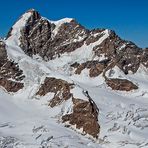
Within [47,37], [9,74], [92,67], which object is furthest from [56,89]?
[47,37]

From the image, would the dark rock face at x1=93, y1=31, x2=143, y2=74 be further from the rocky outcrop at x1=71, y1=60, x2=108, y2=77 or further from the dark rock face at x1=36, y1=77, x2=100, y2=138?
the dark rock face at x1=36, y1=77, x2=100, y2=138

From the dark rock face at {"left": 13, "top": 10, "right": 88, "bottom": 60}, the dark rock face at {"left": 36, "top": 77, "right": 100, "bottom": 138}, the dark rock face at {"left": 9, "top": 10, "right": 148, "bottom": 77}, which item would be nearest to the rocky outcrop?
the dark rock face at {"left": 9, "top": 10, "right": 148, "bottom": 77}

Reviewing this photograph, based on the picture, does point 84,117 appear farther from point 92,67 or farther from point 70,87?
point 92,67

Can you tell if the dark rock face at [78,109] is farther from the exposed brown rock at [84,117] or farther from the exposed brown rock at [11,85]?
the exposed brown rock at [11,85]

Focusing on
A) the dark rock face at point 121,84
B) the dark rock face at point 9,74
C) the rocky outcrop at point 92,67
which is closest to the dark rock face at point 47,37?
the rocky outcrop at point 92,67

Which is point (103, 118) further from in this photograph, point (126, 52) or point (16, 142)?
point (126, 52)

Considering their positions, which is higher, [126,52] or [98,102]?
[126,52]

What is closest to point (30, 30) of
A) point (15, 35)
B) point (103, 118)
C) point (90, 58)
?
point (15, 35)
